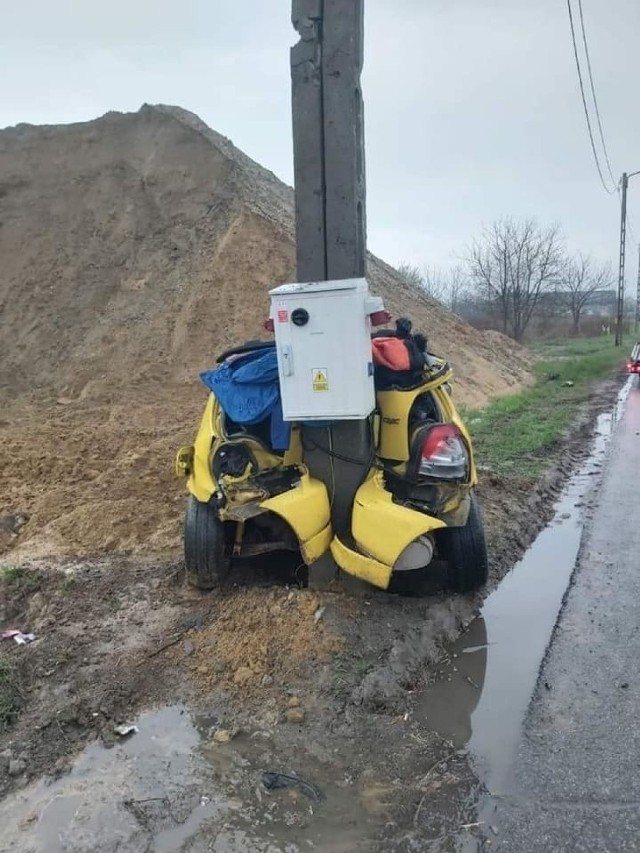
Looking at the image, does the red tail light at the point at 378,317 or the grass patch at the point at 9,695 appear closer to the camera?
the grass patch at the point at 9,695

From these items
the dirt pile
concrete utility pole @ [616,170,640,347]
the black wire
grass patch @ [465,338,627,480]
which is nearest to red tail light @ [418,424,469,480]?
the black wire

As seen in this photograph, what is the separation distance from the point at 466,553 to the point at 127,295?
1300 cm

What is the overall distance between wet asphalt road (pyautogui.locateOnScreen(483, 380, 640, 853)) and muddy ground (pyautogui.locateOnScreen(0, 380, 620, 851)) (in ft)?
0.96

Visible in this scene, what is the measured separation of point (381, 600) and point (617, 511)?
11.9ft

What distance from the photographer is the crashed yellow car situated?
186 inches

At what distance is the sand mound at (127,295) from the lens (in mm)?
10461

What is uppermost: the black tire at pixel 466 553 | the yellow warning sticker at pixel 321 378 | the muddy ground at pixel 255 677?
the yellow warning sticker at pixel 321 378

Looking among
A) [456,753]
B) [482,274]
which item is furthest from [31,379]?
[482,274]

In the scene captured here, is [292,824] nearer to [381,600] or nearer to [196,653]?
[196,653]

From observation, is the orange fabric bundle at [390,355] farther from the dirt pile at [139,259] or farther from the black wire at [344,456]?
the dirt pile at [139,259]

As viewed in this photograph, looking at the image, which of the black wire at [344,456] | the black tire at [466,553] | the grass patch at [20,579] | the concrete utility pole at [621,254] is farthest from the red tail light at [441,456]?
the concrete utility pole at [621,254]

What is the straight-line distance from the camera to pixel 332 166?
4801 mm

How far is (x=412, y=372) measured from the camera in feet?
16.7

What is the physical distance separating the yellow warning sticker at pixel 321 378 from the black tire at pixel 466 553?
1.30 metres
